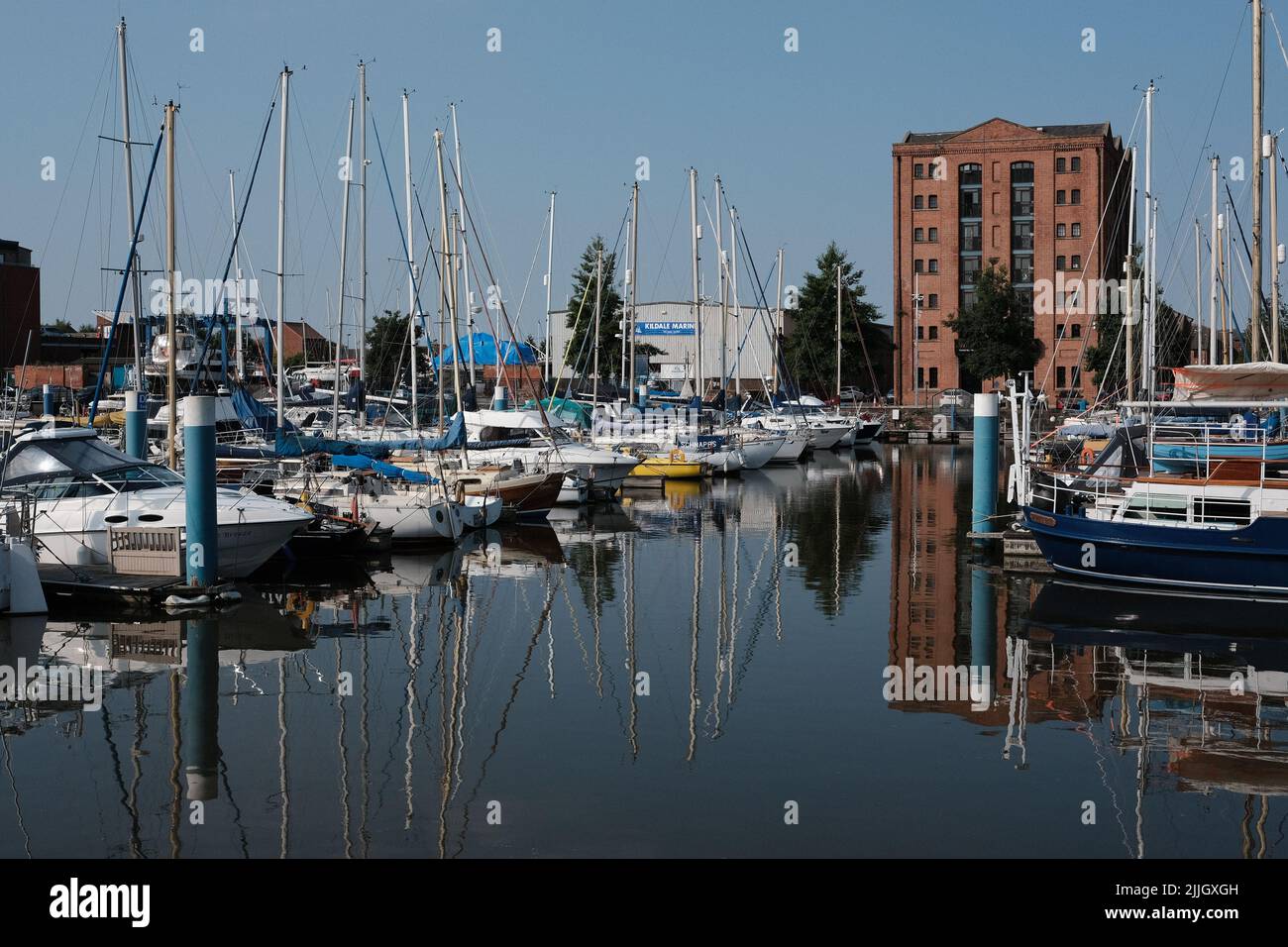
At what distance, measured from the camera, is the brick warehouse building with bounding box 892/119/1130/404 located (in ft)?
305

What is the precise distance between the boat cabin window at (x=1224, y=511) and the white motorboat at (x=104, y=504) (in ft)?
48.0

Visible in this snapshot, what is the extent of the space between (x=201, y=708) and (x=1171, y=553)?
1525 cm

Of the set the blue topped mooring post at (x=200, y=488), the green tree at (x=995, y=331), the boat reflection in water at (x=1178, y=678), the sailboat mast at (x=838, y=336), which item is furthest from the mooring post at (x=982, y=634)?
the green tree at (x=995, y=331)

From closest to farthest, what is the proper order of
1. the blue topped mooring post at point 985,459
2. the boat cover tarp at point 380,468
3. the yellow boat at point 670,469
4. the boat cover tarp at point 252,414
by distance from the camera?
the blue topped mooring post at point 985,459
the boat cover tarp at point 380,468
the boat cover tarp at point 252,414
the yellow boat at point 670,469

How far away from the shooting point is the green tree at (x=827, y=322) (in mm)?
91062

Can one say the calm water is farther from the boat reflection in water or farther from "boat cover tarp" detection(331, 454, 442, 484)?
"boat cover tarp" detection(331, 454, 442, 484)

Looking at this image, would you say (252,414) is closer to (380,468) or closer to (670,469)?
(380,468)

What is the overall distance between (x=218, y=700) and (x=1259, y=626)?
14.4 meters

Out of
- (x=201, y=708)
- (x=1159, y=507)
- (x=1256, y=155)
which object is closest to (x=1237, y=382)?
(x=1159, y=507)

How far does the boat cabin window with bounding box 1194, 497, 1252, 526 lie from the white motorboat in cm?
1464

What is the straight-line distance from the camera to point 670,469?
49094mm

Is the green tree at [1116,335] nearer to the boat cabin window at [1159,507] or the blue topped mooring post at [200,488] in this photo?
the boat cabin window at [1159,507]
